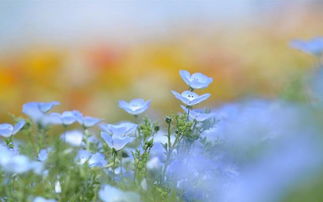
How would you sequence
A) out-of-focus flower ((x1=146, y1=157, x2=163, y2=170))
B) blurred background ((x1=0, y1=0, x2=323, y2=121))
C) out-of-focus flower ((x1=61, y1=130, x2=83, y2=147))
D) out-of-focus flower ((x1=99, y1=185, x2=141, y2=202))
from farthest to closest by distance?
blurred background ((x1=0, y1=0, x2=323, y2=121))
out-of-focus flower ((x1=61, y1=130, x2=83, y2=147))
out-of-focus flower ((x1=146, y1=157, x2=163, y2=170))
out-of-focus flower ((x1=99, y1=185, x2=141, y2=202))

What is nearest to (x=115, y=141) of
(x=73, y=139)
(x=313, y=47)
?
(x=73, y=139)

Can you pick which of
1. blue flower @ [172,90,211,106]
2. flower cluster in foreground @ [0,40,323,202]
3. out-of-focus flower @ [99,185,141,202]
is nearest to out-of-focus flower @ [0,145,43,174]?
flower cluster in foreground @ [0,40,323,202]

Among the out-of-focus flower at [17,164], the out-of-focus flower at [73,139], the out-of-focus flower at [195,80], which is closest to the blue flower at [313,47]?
the out-of-focus flower at [195,80]

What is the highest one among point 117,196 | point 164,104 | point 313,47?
point 164,104

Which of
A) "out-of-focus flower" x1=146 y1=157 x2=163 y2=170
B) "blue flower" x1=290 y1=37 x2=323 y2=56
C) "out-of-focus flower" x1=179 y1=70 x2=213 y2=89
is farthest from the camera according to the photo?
"blue flower" x1=290 y1=37 x2=323 y2=56

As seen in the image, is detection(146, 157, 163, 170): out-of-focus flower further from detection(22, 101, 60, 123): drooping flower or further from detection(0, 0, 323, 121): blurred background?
detection(0, 0, 323, 121): blurred background

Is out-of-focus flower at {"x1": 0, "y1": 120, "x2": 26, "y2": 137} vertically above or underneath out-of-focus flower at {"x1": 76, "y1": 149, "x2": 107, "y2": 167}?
above

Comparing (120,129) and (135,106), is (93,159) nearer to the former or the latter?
(120,129)

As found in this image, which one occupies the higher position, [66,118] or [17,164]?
[66,118]

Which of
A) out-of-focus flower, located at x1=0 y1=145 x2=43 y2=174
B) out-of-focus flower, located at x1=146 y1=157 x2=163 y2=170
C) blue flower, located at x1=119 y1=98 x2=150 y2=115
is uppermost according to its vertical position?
blue flower, located at x1=119 y1=98 x2=150 y2=115
